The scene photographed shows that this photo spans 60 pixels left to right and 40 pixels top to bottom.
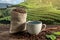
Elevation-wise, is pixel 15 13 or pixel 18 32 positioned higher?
pixel 15 13

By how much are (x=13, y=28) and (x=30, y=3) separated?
1.21 meters

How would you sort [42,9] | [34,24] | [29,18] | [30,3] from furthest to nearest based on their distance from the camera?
1. [30,3]
2. [42,9]
3. [29,18]
4. [34,24]

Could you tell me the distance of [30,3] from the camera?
258 cm

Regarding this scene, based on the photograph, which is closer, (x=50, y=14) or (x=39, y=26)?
(x=39, y=26)

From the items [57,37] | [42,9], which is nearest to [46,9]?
[42,9]

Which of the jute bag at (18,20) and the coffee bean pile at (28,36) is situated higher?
the jute bag at (18,20)

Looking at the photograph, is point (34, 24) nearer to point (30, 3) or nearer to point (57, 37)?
point (57, 37)

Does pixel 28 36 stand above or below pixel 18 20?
below

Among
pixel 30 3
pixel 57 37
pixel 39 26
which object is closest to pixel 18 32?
pixel 39 26

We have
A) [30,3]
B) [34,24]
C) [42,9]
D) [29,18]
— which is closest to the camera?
[34,24]

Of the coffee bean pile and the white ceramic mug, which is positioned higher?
the white ceramic mug

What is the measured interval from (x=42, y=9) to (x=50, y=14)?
0.63 feet

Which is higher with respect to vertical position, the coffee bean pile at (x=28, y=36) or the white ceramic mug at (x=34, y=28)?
the white ceramic mug at (x=34, y=28)

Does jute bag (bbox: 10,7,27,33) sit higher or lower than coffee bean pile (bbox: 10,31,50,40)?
higher
